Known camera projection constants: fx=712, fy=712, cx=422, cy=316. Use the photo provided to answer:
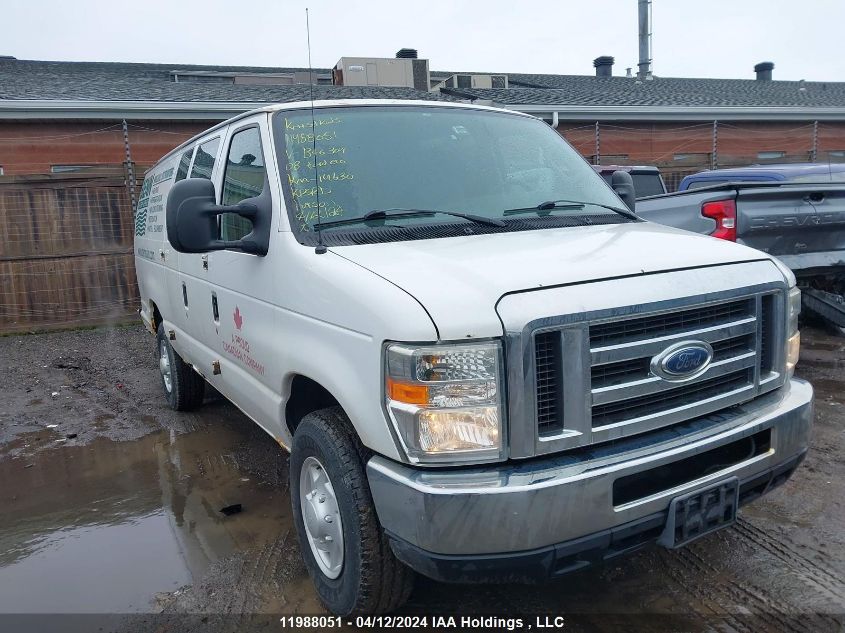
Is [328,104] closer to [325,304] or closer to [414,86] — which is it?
[325,304]

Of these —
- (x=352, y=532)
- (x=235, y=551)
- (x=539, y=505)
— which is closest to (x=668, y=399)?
(x=539, y=505)

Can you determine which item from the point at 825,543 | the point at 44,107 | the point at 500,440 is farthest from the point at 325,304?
the point at 44,107

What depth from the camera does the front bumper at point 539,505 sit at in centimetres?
229

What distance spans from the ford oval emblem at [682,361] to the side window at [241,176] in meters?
2.06

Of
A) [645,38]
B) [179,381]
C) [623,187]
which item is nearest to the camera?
[623,187]

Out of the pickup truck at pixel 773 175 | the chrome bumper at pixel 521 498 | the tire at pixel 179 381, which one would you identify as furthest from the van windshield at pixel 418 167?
the pickup truck at pixel 773 175

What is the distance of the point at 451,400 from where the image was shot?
2359 mm

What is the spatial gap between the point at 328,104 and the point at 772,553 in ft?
10.3

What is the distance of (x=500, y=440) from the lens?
7.75 feet

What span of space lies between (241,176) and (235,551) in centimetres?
202

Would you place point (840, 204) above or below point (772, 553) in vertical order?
above

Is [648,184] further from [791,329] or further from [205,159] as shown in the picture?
[791,329]

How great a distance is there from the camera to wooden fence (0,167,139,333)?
10125 mm

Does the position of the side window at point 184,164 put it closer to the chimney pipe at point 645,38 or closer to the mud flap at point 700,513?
the mud flap at point 700,513
